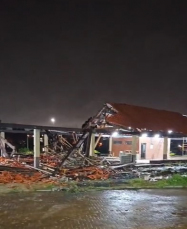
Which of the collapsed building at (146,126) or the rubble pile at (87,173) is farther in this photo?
the collapsed building at (146,126)

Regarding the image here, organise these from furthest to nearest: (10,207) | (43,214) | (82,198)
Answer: (82,198) → (10,207) → (43,214)

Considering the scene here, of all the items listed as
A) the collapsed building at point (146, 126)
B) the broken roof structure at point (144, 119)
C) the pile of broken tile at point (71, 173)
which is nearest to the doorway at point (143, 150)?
the collapsed building at point (146, 126)

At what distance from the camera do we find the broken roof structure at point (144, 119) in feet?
58.1

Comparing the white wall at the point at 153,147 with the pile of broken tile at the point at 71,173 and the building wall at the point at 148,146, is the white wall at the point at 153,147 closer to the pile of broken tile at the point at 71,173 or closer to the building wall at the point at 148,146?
the building wall at the point at 148,146

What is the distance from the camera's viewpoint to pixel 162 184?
42.4 feet

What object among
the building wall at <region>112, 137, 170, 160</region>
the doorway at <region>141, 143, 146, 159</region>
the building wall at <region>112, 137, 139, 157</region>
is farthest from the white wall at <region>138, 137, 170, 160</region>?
the building wall at <region>112, 137, 139, 157</region>

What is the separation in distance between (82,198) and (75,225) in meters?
3.14

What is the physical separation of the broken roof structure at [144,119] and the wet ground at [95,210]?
6981 millimetres

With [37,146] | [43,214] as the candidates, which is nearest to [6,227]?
[43,214]

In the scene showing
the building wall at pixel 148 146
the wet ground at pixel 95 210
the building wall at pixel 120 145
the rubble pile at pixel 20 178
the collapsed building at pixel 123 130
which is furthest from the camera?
the building wall at pixel 120 145

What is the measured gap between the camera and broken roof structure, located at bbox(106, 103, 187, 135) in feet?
58.1

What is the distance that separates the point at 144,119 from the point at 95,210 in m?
12.2

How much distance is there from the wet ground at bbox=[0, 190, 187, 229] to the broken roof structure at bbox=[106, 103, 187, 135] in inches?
275

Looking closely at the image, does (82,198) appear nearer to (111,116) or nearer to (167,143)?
(111,116)
